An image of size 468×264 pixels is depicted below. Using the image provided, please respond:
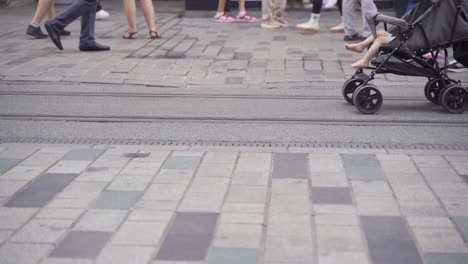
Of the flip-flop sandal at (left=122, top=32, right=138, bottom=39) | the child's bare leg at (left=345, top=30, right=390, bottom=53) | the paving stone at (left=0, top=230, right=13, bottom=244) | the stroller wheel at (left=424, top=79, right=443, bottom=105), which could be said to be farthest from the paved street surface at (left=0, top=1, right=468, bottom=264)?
the flip-flop sandal at (left=122, top=32, right=138, bottom=39)

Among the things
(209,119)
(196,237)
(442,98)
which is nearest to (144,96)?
(209,119)

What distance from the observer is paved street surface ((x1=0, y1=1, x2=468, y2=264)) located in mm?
4156

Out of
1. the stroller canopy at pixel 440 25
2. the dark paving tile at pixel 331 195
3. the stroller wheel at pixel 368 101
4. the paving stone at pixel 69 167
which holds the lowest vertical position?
the stroller wheel at pixel 368 101

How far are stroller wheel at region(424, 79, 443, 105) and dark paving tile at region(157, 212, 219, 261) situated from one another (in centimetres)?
369

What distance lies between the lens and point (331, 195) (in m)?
4.92

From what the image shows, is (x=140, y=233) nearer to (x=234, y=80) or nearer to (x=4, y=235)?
(x=4, y=235)

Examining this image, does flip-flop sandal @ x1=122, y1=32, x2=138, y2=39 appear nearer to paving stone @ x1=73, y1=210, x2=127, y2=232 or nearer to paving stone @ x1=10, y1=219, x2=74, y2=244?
paving stone @ x1=73, y1=210, x2=127, y2=232

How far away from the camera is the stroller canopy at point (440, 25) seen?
281 inches

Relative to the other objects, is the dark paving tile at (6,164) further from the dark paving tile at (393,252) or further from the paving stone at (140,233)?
the dark paving tile at (393,252)

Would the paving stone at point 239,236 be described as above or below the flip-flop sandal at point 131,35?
above

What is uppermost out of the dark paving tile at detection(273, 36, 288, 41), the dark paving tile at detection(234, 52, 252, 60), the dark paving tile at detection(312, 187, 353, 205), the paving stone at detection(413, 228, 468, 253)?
the paving stone at detection(413, 228, 468, 253)

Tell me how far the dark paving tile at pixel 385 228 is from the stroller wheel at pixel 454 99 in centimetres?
297

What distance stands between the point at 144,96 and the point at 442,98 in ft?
9.43

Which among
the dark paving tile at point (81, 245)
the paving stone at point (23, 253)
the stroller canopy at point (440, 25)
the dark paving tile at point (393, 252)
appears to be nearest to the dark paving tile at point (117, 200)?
the dark paving tile at point (81, 245)
